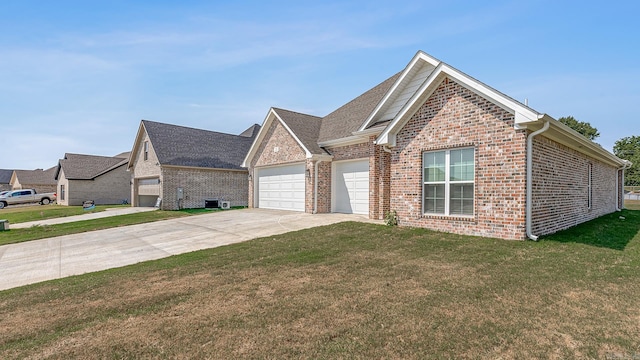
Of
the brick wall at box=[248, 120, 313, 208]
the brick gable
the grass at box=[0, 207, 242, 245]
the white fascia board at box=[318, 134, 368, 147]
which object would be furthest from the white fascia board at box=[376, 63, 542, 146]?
the grass at box=[0, 207, 242, 245]

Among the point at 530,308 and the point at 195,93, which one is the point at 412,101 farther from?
the point at 195,93

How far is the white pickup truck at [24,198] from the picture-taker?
33375mm

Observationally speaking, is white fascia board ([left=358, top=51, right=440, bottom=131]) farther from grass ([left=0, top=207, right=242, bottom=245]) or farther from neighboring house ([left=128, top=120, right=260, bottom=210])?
neighboring house ([left=128, top=120, right=260, bottom=210])

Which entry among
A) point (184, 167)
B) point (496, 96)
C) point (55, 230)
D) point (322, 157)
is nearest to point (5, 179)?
point (184, 167)

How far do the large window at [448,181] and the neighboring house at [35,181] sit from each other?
53371mm

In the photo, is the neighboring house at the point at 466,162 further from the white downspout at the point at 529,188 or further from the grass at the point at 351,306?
the grass at the point at 351,306

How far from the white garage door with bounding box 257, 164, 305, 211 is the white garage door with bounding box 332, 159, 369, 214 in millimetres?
1964

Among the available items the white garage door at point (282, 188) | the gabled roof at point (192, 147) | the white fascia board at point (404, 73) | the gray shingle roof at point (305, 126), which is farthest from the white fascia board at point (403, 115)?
the gabled roof at point (192, 147)

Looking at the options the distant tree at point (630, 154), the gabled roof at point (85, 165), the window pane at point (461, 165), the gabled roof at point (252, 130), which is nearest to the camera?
the window pane at point (461, 165)

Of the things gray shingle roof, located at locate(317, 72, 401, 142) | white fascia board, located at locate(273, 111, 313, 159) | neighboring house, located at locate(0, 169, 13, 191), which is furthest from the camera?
neighboring house, located at locate(0, 169, 13, 191)

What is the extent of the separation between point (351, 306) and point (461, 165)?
19.6ft

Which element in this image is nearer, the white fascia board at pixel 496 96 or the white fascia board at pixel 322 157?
the white fascia board at pixel 496 96

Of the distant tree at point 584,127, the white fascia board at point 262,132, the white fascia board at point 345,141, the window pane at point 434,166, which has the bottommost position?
the window pane at point 434,166

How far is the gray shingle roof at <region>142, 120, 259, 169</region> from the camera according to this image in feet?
71.8
